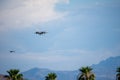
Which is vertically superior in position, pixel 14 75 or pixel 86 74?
pixel 14 75

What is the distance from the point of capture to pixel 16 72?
110 meters

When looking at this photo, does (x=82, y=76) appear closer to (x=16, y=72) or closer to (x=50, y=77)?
(x=50, y=77)

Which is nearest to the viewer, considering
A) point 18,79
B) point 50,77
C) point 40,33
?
point 40,33

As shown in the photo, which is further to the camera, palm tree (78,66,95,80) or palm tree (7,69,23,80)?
palm tree (78,66,95,80)

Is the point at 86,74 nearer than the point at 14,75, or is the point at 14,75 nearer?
the point at 14,75

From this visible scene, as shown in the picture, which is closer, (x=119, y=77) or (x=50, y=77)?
(x=119, y=77)

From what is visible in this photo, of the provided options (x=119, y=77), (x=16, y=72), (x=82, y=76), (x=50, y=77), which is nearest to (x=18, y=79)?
(x=16, y=72)

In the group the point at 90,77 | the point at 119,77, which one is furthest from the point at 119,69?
the point at 90,77

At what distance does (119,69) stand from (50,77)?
83.4 ft

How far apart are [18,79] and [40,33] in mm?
41324

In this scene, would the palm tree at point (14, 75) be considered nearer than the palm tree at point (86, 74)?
Yes

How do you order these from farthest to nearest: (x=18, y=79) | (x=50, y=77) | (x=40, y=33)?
(x=50, y=77), (x=18, y=79), (x=40, y=33)

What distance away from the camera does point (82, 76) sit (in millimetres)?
110312

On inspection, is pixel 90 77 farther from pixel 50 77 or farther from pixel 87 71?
pixel 50 77
